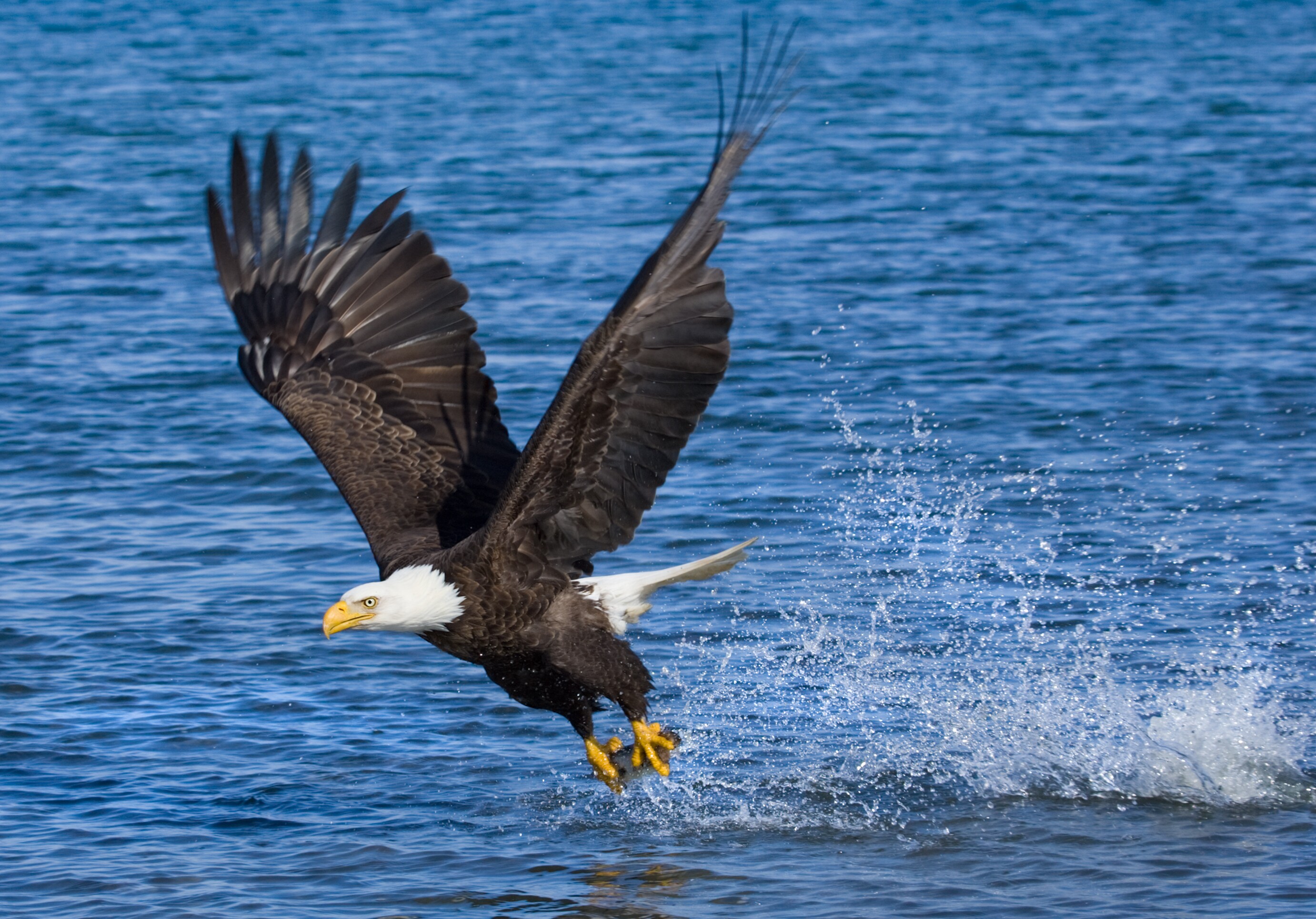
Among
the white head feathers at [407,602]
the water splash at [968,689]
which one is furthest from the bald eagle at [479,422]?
the water splash at [968,689]

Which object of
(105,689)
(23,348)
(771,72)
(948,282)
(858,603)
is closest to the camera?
(771,72)

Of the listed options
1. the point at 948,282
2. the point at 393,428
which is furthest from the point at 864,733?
the point at 948,282

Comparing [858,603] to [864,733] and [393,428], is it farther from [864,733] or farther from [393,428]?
[393,428]

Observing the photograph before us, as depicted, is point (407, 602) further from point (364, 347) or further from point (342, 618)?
point (364, 347)

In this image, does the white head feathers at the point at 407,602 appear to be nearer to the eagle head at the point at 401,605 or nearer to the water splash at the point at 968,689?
the eagle head at the point at 401,605

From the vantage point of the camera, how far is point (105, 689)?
673 centimetres

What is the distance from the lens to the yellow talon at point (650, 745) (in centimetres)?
579

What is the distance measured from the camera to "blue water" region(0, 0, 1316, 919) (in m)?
5.42

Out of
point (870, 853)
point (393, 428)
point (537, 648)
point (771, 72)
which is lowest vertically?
point (870, 853)

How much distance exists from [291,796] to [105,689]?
1145 millimetres

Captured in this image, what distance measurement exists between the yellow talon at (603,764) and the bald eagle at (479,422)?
0.4 inches

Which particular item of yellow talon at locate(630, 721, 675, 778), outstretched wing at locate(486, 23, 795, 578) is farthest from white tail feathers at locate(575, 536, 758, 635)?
yellow talon at locate(630, 721, 675, 778)

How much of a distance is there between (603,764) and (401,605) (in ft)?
3.03

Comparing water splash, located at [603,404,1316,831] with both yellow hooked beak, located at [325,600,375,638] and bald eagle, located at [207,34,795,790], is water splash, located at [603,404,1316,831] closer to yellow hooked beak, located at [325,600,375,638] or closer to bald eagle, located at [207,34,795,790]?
bald eagle, located at [207,34,795,790]
